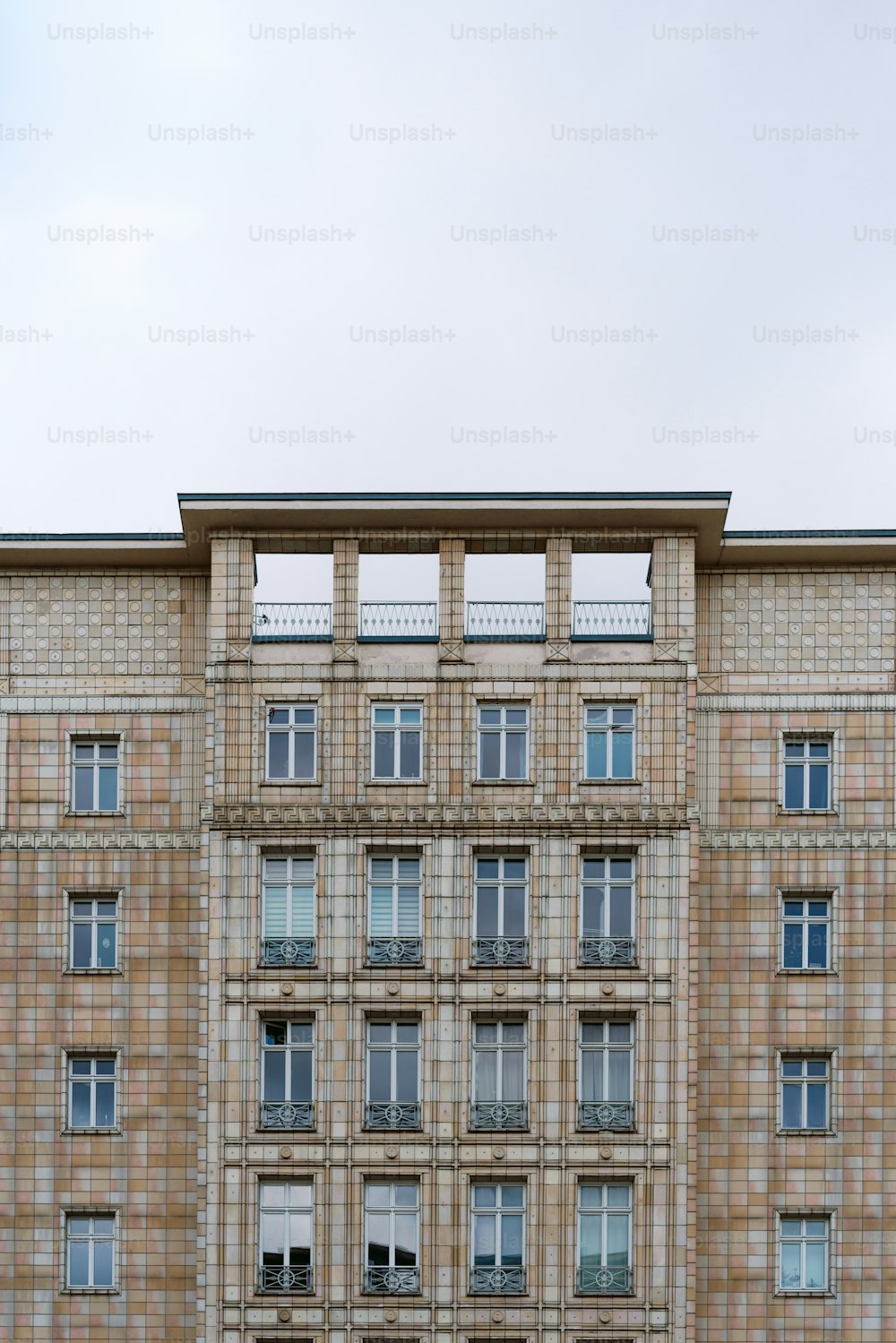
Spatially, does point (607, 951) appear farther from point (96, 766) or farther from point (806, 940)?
point (96, 766)

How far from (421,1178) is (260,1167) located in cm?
297

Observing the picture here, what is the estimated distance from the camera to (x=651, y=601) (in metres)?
32.4

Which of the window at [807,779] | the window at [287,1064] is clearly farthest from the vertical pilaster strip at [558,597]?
the window at [287,1064]

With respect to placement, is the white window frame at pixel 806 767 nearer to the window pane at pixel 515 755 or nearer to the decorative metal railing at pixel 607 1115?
the window pane at pixel 515 755

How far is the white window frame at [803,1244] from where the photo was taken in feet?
103

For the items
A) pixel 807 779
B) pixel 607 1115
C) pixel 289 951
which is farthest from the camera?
pixel 807 779

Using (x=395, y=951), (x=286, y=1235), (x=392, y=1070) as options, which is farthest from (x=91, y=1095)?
(x=395, y=951)

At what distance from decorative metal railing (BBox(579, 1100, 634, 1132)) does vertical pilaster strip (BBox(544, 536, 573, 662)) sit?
8.41 m

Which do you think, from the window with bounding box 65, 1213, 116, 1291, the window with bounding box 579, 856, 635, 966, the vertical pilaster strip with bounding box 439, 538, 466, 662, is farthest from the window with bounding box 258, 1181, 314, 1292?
the vertical pilaster strip with bounding box 439, 538, 466, 662

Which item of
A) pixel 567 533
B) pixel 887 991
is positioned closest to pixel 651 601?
pixel 567 533

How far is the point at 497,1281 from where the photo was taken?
3086cm

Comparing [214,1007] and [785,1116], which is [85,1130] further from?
Answer: [785,1116]

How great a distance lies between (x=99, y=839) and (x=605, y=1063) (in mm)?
10647

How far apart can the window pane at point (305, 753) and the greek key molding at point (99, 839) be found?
2476 mm
